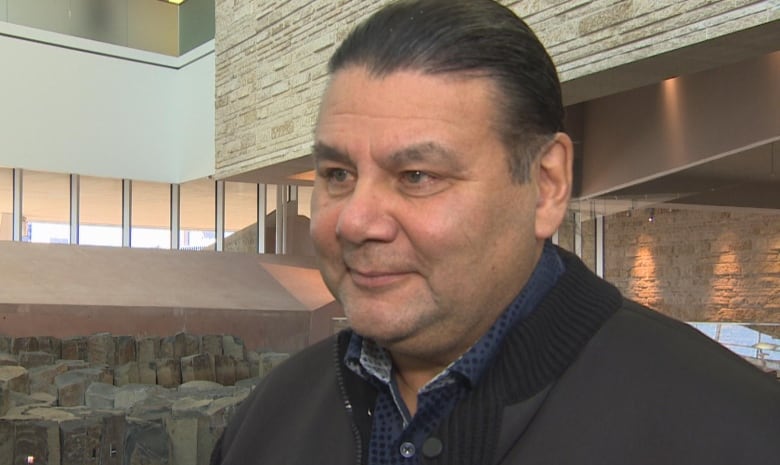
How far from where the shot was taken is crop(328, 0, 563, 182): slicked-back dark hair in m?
0.96

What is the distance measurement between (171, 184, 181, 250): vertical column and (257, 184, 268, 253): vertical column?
5.55 feet

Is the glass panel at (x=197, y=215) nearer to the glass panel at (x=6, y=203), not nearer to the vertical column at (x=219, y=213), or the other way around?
the vertical column at (x=219, y=213)

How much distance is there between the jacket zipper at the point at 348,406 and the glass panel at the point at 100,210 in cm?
1610

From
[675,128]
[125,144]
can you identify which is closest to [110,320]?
[125,144]

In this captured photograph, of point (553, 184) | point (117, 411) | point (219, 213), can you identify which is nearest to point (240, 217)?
point (219, 213)

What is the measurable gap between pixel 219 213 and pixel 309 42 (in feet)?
30.5

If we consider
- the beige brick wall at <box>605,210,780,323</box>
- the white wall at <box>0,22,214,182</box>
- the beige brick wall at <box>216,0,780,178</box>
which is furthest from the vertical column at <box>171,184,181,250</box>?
the beige brick wall at <box>605,210,780,323</box>

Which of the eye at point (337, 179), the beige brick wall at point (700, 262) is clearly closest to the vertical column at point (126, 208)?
the beige brick wall at point (700, 262)

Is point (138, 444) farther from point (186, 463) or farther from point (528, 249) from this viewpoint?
point (528, 249)

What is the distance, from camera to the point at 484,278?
97 centimetres

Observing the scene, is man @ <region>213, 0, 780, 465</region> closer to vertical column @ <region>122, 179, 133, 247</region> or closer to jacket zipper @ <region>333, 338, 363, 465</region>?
jacket zipper @ <region>333, 338, 363, 465</region>

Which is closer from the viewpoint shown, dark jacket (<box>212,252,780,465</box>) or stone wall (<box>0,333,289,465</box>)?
dark jacket (<box>212,252,780,465</box>)

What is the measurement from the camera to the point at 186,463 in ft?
11.0

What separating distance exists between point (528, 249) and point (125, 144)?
15.2 m
